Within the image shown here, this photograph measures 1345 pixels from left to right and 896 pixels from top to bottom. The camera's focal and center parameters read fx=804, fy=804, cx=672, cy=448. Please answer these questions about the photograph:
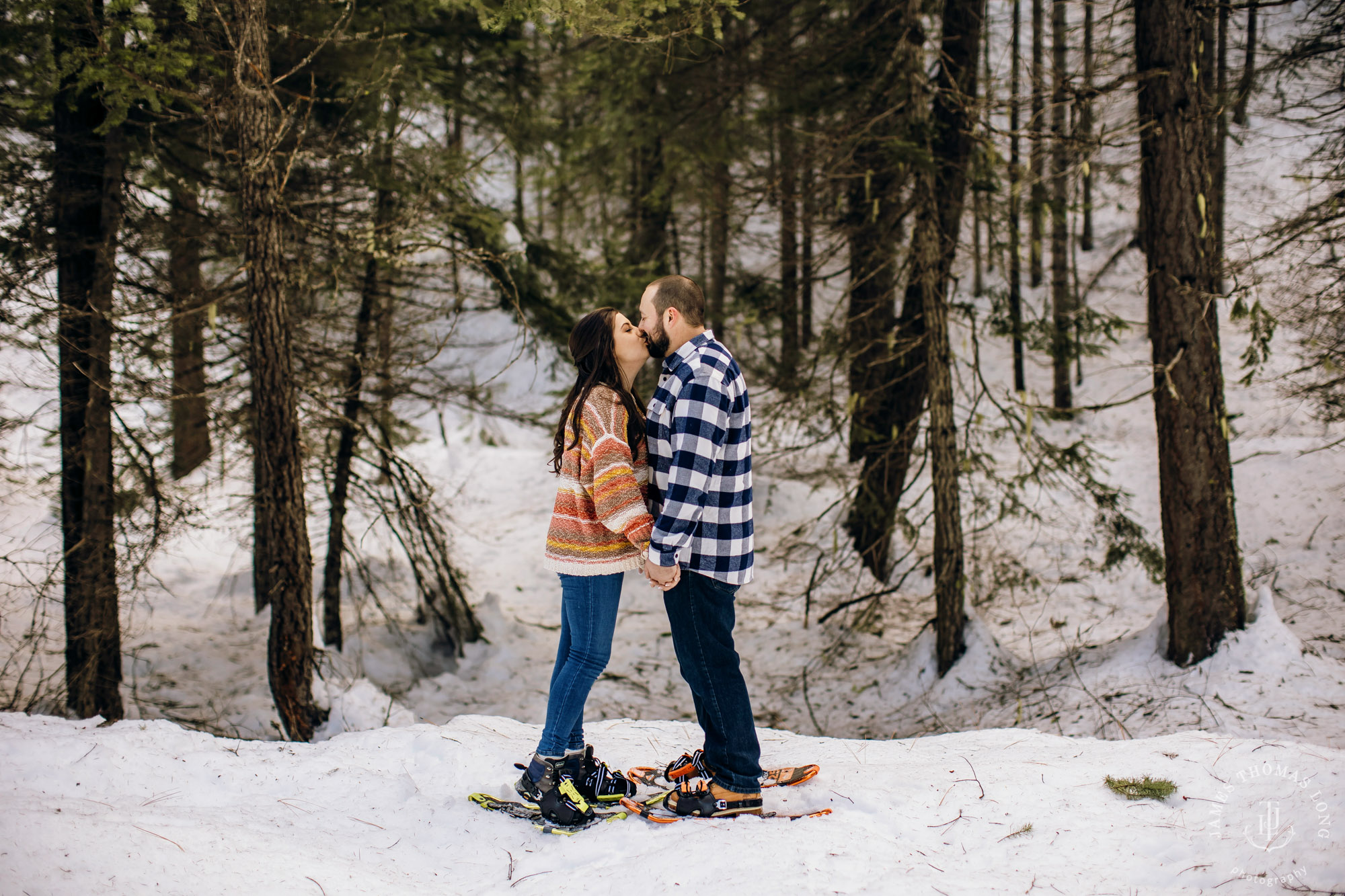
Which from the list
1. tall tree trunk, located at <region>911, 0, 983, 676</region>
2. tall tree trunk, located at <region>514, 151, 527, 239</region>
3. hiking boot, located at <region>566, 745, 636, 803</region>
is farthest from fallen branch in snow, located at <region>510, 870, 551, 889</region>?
tall tree trunk, located at <region>514, 151, 527, 239</region>

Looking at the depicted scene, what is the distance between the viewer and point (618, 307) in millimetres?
8453

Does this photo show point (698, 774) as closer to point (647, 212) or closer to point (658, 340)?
point (658, 340)

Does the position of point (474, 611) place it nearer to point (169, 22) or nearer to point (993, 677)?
point (993, 677)

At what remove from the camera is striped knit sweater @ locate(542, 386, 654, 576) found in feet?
11.3

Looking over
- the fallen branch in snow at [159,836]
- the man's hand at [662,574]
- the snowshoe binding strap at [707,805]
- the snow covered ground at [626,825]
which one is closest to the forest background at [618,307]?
the snow covered ground at [626,825]

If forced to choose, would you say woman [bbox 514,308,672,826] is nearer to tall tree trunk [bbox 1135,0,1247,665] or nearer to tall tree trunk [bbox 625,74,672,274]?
tall tree trunk [bbox 1135,0,1247,665]

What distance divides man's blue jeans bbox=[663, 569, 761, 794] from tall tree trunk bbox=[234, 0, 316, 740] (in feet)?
9.50

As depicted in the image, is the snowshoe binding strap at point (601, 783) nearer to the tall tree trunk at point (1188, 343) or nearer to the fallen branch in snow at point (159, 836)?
the fallen branch in snow at point (159, 836)

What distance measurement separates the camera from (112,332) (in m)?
5.84

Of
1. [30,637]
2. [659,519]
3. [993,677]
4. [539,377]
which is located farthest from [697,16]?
[539,377]

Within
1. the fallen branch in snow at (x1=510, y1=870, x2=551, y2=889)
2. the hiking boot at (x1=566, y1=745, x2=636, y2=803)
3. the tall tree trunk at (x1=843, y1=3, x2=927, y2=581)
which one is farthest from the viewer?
the tall tree trunk at (x1=843, y1=3, x2=927, y2=581)

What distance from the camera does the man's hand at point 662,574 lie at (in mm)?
3328

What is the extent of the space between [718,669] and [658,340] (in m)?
1.51

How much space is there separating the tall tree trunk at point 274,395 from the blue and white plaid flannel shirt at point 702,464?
277cm
